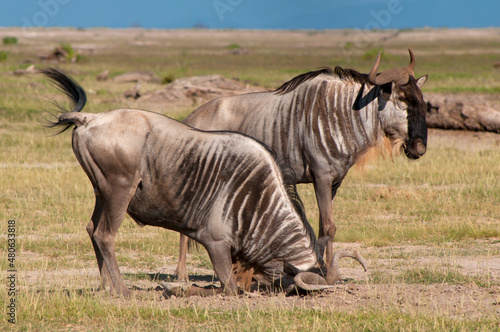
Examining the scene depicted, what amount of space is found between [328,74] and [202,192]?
7.33 feet

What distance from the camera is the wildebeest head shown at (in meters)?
6.30

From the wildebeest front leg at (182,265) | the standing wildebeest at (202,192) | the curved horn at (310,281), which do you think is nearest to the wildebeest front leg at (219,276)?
the standing wildebeest at (202,192)

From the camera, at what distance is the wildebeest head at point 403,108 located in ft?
20.7

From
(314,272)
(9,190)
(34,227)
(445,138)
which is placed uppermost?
(445,138)

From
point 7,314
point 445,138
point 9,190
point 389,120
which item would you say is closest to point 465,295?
point 389,120

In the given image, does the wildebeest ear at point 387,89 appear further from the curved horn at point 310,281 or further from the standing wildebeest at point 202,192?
the curved horn at point 310,281

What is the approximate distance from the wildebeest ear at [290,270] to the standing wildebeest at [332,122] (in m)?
1.27

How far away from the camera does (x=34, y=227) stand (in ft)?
27.9

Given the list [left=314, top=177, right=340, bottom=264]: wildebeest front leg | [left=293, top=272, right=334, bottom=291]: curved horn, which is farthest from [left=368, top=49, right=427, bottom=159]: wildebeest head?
[left=293, top=272, right=334, bottom=291]: curved horn

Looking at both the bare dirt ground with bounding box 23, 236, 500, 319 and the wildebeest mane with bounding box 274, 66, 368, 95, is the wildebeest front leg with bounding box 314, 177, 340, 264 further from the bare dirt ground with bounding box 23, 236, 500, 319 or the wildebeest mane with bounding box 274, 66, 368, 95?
the wildebeest mane with bounding box 274, 66, 368, 95

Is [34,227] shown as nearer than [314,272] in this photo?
No

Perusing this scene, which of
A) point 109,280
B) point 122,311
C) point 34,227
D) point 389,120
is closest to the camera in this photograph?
point 122,311

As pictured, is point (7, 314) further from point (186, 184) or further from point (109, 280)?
point (186, 184)

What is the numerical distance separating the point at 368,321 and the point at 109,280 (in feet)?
7.71
